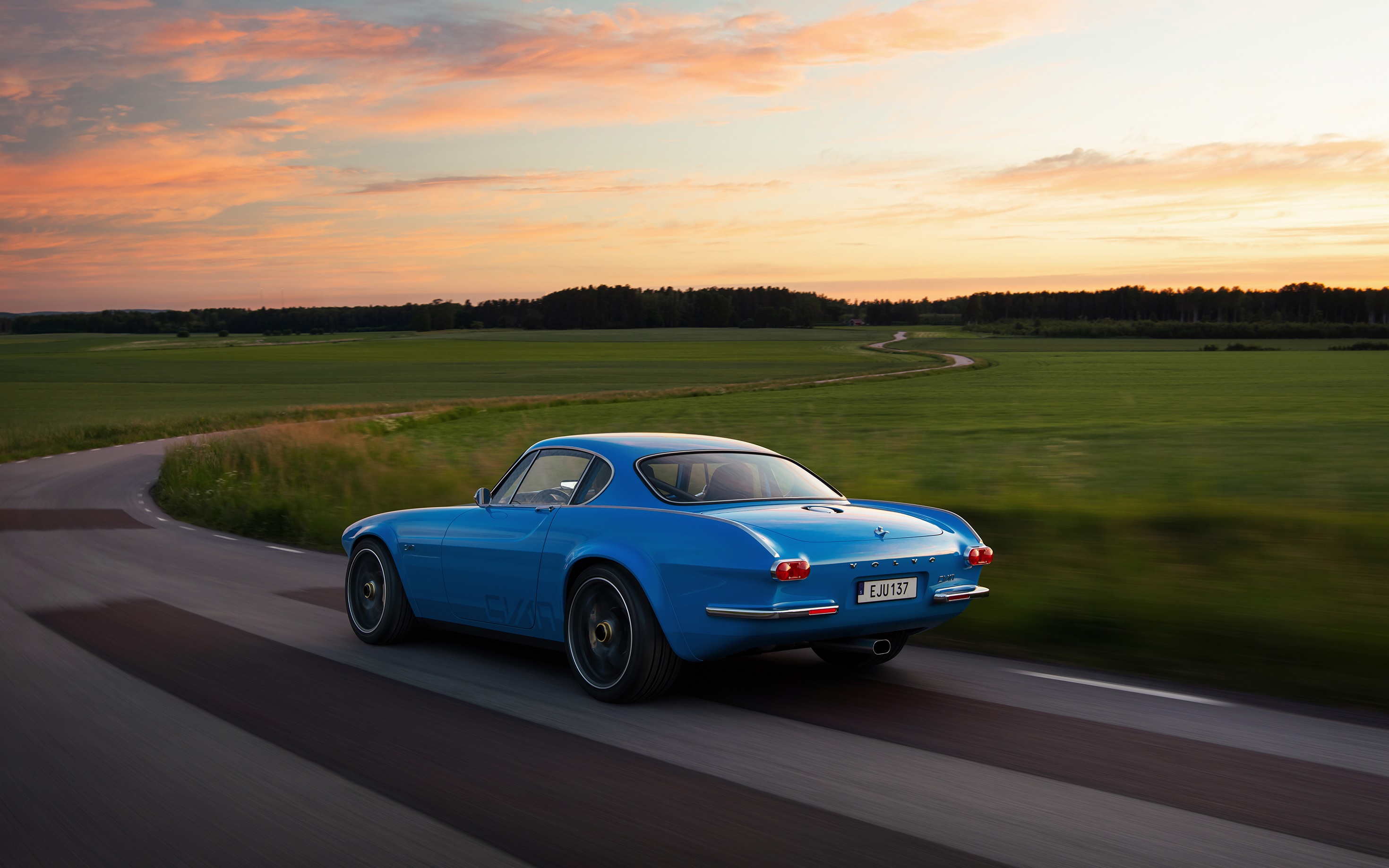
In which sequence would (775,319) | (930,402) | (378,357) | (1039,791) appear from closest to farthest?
(1039,791), (930,402), (378,357), (775,319)

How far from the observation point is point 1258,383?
53.6 m

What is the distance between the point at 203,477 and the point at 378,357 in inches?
3717

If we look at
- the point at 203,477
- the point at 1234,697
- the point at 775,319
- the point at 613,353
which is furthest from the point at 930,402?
the point at 775,319

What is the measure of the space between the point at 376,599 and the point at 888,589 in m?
3.51

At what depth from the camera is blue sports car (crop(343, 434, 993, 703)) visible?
5.21 metres

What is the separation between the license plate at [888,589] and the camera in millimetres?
5375

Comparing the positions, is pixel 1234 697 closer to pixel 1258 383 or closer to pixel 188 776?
pixel 188 776

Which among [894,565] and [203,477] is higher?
[894,565]

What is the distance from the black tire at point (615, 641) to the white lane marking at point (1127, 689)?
2147mm

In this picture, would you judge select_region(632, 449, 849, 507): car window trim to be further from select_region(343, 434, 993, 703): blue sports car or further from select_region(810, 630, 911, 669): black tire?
select_region(810, 630, 911, 669): black tire

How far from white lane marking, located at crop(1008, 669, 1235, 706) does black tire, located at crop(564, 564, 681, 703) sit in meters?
2.15

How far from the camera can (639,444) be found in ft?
20.5

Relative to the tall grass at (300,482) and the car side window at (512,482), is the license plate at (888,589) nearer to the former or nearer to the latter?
the car side window at (512,482)

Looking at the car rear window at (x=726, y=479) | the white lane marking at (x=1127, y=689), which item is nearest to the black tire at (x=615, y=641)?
the car rear window at (x=726, y=479)
